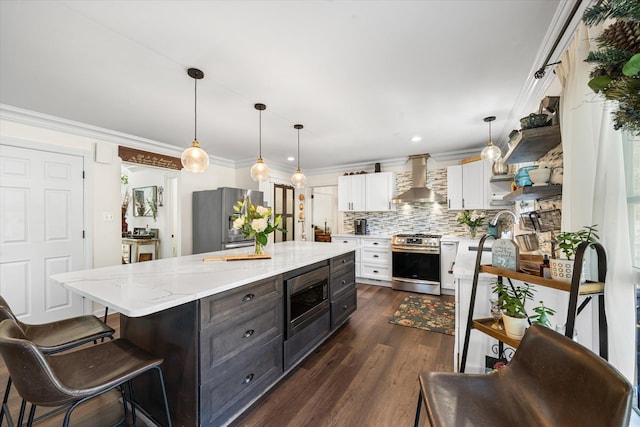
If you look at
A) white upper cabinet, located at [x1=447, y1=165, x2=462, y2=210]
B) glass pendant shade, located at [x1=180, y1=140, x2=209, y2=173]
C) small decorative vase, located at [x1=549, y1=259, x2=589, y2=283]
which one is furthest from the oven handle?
glass pendant shade, located at [x1=180, y1=140, x2=209, y2=173]

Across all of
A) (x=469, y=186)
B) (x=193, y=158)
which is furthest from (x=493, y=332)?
(x=469, y=186)

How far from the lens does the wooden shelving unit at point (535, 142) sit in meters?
1.51

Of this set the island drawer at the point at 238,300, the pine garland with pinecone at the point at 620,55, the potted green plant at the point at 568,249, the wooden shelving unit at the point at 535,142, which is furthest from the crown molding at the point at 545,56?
the island drawer at the point at 238,300

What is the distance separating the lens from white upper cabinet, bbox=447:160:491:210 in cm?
405

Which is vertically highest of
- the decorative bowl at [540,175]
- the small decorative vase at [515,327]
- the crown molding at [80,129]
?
the crown molding at [80,129]

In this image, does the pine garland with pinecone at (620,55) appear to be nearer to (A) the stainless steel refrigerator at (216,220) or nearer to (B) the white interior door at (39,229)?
(A) the stainless steel refrigerator at (216,220)

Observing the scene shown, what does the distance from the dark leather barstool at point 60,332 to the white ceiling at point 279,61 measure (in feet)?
5.45

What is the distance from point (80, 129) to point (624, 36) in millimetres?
4537

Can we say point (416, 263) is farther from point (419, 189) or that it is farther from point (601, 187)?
point (601, 187)

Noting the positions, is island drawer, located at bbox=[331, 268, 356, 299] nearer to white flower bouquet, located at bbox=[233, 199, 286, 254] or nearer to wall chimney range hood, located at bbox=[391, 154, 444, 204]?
white flower bouquet, located at bbox=[233, 199, 286, 254]

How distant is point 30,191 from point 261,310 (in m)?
3.18

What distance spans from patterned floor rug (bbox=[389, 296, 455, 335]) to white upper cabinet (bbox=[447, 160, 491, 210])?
5.36ft

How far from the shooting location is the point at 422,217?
4.90 m

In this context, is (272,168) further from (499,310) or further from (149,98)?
(499,310)
